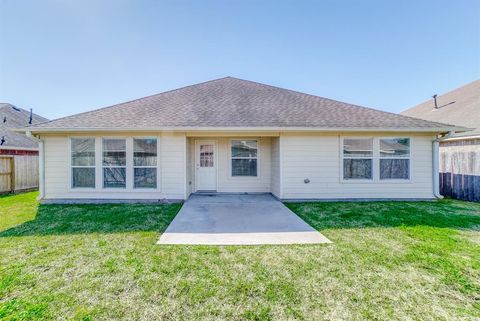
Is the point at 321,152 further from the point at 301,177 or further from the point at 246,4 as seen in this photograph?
the point at 246,4

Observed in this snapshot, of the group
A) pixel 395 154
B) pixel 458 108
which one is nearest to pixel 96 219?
pixel 395 154

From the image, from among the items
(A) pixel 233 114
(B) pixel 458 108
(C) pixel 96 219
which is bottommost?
(C) pixel 96 219

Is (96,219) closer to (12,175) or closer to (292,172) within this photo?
(292,172)

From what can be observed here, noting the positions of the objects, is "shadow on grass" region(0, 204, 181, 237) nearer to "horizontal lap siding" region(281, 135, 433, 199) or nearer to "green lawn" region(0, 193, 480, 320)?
"green lawn" region(0, 193, 480, 320)

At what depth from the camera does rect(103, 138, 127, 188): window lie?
7.90 meters

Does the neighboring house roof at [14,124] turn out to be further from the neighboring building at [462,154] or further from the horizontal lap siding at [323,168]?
the neighboring building at [462,154]

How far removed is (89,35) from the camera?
9906 millimetres

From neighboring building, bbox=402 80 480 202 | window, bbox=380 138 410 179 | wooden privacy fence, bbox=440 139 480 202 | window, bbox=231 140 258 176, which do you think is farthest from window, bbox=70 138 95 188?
wooden privacy fence, bbox=440 139 480 202

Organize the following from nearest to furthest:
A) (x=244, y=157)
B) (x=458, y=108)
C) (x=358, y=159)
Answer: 1. (x=358, y=159)
2. (x=244, y=157)
3. (x=458, y=108)

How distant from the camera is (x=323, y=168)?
319 inches

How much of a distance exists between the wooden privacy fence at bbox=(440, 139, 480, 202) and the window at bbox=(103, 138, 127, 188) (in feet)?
41.3

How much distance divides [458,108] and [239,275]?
52.0 ft

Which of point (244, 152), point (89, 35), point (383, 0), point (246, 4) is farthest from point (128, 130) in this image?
point (383, 0)

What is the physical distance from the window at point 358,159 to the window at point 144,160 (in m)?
6.93
